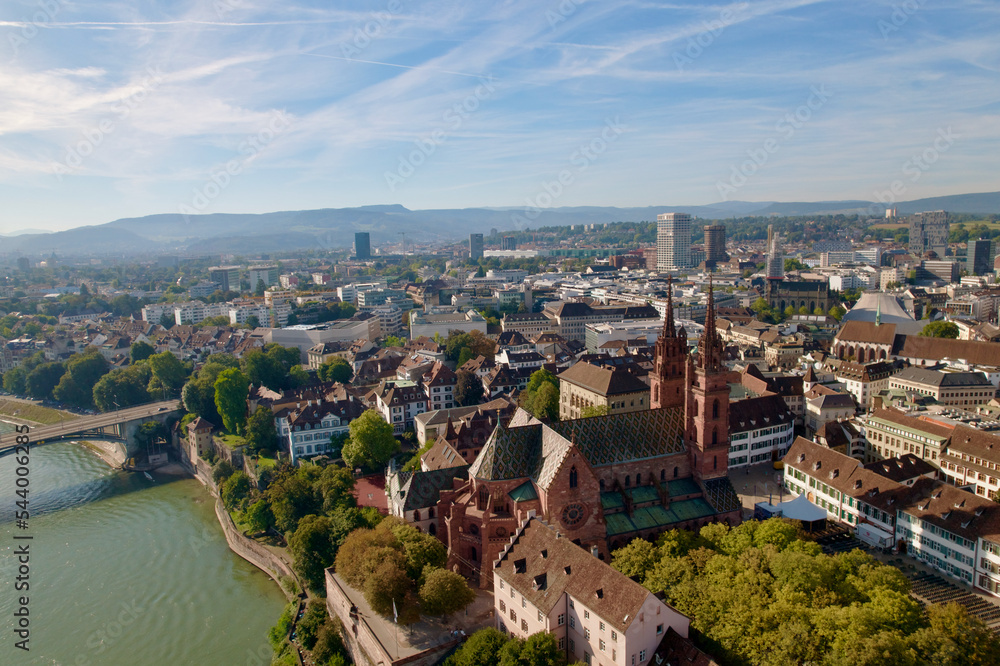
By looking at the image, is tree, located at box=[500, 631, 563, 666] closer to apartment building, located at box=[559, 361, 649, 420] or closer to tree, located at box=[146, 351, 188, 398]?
apartment building, located at box=[559, 361, 649, 420]

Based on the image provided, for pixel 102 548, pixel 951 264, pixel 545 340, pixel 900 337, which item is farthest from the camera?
pixel 951 264

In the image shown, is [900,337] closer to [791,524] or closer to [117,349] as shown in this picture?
[791,524]

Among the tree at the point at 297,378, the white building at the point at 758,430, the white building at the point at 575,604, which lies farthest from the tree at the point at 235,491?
the white building at the point at 758,430

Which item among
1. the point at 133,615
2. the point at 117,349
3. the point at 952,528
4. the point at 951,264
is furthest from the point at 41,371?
the point at 951,264

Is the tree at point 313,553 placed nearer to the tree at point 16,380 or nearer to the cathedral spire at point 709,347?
the cathedral spire at point 709,347

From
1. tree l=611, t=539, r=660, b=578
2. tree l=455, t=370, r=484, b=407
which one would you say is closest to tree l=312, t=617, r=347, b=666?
tree l=611, t=539, r=660, b=578

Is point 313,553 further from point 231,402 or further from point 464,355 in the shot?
point 464,355

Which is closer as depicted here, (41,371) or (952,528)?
(952,528)
